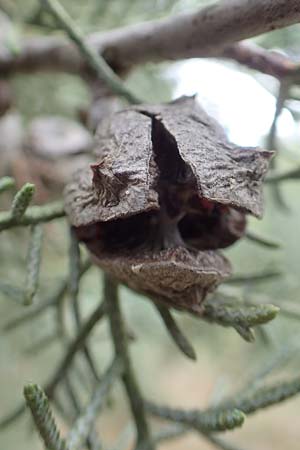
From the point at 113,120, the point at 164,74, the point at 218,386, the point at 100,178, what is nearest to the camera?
the point at 100,178

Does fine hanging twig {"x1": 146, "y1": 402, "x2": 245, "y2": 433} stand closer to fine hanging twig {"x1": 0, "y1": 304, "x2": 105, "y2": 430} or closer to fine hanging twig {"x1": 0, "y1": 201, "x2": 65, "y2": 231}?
fine hanging twig {"x1": 0, "y1": 304, "x2": 105, "y2": 430}

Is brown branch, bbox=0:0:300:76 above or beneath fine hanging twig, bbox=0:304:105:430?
above

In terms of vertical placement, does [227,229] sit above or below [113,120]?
below

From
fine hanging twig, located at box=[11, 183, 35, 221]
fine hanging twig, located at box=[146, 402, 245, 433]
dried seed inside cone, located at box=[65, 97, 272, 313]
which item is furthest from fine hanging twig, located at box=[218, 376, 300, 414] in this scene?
fine hanging twig, located at box=[11, 183, 35, 221]

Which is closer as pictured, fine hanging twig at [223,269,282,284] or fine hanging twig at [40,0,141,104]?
fine hanging twig at [40,0,141,104]

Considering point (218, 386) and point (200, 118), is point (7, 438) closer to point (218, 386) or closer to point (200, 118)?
point (218, 386)

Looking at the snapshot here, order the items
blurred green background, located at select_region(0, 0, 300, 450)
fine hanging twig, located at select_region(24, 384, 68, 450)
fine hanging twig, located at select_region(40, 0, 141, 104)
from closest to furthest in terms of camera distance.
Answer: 1. fine hanging twig, located at select_region(24, 384, 68, 450)
2. fine hanging twig, located at select_region(40, 0, 141, 104)
3. blurred green background, located at select_region(0, 0, 300, 450)

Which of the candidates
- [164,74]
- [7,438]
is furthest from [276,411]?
[164,74]

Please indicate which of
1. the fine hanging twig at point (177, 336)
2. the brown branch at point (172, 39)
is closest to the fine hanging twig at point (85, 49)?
the brown branch at point (172, 39)
